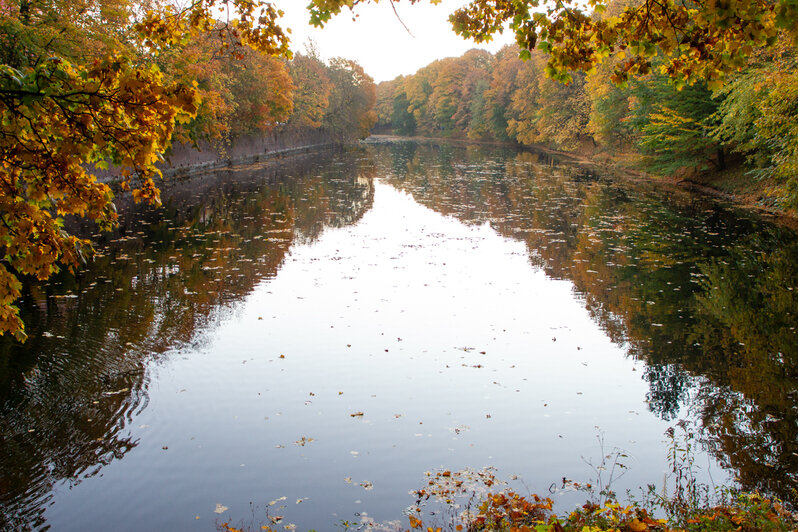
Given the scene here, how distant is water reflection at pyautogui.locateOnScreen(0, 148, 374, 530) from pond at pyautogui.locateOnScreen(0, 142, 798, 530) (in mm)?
40

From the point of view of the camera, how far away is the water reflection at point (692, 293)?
7203 millimetres

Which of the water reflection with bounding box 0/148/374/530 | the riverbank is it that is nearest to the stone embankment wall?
the water reflection with bounding box 0/148/374/530

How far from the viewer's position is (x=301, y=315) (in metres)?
11.3

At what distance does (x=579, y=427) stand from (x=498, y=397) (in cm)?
119

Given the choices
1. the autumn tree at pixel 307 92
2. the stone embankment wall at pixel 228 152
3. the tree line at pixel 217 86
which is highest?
the autumn tree at pixel 307 92

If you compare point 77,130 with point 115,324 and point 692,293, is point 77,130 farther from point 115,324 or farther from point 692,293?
point 692,293

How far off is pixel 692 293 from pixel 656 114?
63.4 ft

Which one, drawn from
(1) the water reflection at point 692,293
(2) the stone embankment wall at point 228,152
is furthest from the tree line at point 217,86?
(1) the water reflection at point 692,293

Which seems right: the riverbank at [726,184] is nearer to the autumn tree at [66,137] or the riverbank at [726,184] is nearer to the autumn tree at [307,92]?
the autumn tree at [66,137]

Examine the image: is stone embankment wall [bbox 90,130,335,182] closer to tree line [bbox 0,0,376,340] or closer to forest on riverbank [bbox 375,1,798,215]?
tree line [bbox 0,0,376,340]

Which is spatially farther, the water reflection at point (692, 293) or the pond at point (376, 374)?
the water reflection at point (692, 293)

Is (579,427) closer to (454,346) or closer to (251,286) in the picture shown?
(454,346)

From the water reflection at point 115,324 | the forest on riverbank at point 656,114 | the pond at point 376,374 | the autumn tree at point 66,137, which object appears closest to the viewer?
the autumn tree at point 66,137

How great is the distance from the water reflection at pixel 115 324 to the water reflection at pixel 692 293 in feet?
22.7
